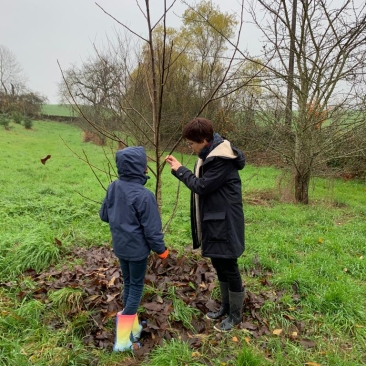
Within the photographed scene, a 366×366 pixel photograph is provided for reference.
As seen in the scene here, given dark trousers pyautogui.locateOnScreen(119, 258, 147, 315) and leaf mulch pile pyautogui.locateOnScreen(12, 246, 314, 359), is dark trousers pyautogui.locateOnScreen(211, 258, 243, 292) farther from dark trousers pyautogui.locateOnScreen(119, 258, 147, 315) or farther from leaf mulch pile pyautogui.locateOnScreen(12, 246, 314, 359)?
dark trousers pyautogui.locateOnScreen(119, 258, 147, 315)

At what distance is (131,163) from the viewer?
90.6 inches

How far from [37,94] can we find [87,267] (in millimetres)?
40178

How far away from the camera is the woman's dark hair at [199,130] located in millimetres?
2418

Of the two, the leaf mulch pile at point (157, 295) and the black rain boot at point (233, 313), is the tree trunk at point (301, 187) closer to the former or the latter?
the leaf mulch pile at point (157, 295)

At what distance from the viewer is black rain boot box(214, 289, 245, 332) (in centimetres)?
267

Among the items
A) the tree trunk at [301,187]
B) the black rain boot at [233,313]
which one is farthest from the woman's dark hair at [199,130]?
the tree trunk at [301,187]

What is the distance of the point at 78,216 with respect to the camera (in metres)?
5.94

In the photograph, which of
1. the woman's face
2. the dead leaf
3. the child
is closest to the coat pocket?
the child

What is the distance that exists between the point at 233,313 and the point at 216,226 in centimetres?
86

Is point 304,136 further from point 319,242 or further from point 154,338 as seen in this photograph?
point 154,338

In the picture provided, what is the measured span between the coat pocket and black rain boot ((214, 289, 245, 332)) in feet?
1.89

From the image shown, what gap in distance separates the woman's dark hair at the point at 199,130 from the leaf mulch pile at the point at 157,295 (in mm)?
1585

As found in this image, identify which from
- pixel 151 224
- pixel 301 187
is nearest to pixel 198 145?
pixel 151 224

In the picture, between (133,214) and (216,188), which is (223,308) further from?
(133,214)
